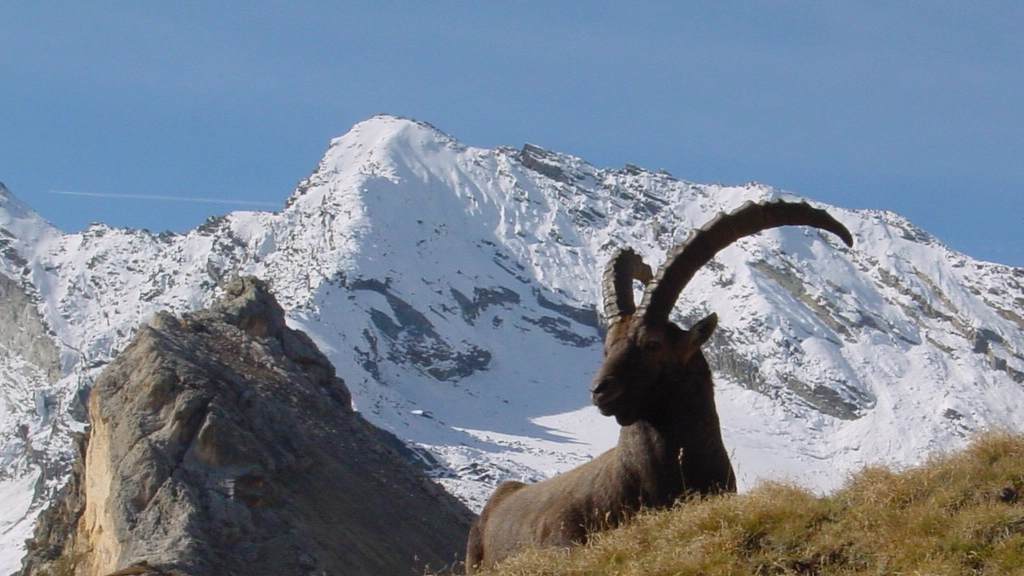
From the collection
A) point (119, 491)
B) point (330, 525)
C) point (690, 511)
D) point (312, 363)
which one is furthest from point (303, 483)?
point (690, 511)

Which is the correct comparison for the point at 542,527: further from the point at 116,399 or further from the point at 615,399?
the point at 116,399

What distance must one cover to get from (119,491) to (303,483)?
361cm

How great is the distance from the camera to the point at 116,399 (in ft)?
99.9

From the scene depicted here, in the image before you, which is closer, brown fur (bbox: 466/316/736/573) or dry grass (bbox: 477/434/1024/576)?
dry grass (bbox: 477/434/1024/576)

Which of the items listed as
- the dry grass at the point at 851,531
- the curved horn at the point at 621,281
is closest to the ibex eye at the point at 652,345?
the curved horn at the point at 621,281

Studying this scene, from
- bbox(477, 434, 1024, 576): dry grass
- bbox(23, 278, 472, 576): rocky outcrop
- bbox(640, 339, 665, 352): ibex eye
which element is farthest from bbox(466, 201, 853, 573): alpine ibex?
bbox(23, 278, 472, 576): rocky outcrop

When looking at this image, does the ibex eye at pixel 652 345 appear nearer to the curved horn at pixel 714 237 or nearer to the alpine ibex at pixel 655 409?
the alpine ibex at pixel 655 409

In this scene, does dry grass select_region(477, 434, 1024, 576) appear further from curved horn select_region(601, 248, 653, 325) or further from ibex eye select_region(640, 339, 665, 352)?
curved horn select_region(601, 248, 653, 325)

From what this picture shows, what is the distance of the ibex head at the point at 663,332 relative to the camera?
1269 centimetres

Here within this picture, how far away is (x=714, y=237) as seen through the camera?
13664 millimetres

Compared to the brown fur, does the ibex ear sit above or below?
above

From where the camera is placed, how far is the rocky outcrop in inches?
1048

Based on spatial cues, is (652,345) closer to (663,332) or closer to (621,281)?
(663,332)

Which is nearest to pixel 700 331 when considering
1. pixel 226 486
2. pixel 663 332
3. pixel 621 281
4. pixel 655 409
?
pixel 663 332
